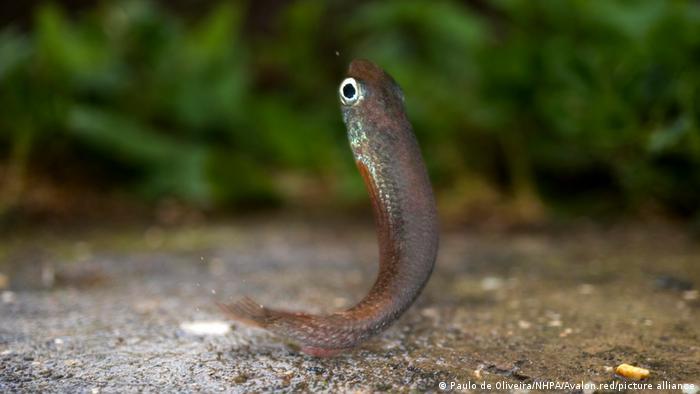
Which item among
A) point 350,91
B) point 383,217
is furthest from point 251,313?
point 350,91

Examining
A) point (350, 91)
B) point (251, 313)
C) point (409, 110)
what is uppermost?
point (409, 110)

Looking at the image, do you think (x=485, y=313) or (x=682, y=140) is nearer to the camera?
(x=485, y=313)

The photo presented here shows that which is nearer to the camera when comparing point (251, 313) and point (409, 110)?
point (251, 313)

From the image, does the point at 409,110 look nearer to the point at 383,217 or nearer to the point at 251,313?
the point at 383,217

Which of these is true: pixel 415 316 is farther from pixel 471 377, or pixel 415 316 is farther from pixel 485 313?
pixel 471 377

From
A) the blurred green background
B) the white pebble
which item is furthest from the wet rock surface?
the blurred green background

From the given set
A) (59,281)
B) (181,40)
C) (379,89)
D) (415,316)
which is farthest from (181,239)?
(379,89)
